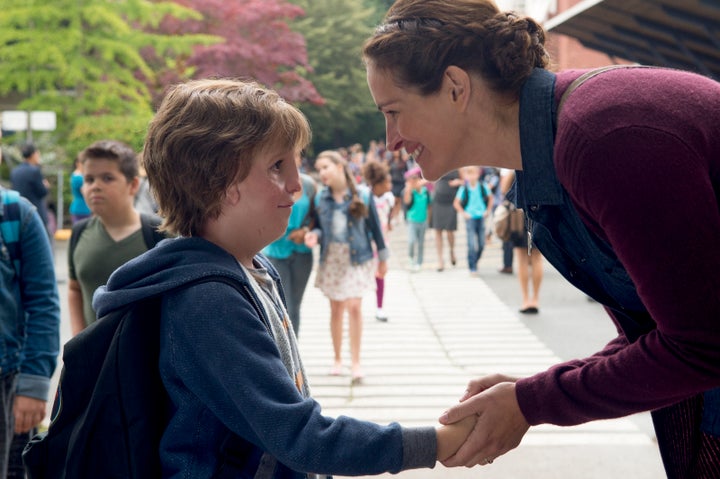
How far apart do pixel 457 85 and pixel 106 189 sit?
283 cm

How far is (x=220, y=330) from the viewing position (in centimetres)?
199

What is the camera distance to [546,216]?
2.26 m

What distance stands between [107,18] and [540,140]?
68.5 ft

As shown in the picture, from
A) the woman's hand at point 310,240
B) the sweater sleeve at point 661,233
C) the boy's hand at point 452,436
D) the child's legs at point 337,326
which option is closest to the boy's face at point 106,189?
the boy's hand at point 452,436

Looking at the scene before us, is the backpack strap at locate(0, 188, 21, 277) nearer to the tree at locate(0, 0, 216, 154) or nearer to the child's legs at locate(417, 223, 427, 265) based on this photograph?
the child's legs at locate(417, 223, 427, 265)

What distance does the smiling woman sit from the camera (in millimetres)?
1819

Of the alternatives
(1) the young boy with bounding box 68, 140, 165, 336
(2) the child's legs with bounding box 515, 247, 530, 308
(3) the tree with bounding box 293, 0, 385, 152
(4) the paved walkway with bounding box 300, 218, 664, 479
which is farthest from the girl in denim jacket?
(3) the tree with bounding box 293, 0, 385, 152

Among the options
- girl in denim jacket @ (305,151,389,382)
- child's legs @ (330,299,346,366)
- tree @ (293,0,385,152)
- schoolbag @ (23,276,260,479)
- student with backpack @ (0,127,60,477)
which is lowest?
tree @ (293,0,385,152)

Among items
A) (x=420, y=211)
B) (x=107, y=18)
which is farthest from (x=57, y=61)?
(x=420, y=211)

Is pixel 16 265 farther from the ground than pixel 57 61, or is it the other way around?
pixel 16 265

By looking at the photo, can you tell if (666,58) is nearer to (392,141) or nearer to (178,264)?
(392,141)

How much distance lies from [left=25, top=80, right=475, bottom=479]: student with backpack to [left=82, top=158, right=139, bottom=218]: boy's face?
2.55 meters

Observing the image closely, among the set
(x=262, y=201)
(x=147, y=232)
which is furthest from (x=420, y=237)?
(x=262, y=201)

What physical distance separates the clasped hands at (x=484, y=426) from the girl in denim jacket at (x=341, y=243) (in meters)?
6.22
